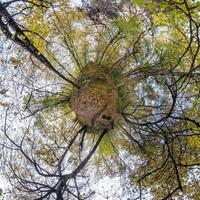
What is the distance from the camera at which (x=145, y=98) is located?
664 centimetres

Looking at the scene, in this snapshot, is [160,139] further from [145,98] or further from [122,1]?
[122,1]

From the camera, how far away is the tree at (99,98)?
612 cm

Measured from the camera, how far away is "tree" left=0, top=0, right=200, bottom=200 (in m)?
6.12

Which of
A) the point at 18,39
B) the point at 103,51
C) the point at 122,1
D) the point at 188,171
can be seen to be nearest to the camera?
the point at 18,39

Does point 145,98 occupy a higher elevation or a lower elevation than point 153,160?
higher

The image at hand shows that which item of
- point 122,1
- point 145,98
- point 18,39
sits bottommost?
point 145,98

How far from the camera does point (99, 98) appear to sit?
615cm

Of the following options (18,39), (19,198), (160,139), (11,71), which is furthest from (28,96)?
(160,139)

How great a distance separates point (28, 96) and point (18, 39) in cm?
135

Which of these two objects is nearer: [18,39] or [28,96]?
[18,39]

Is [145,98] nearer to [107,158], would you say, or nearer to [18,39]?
[107,158]

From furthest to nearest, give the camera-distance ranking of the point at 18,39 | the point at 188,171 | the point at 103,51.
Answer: the point at 188,171 < the point at 103,51 < the point at 18,39

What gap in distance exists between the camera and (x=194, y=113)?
6520mm

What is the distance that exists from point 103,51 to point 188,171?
2606 mm
